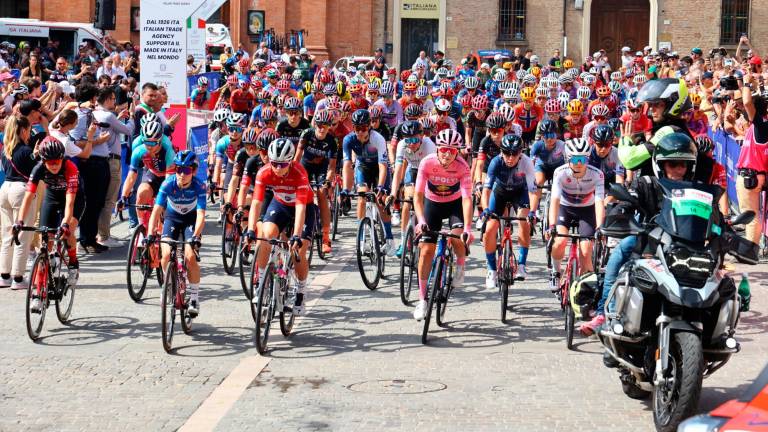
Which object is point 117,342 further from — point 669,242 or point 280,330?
point 669,242

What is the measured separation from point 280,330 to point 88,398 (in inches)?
116

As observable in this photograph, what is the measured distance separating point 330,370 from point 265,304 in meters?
0.99

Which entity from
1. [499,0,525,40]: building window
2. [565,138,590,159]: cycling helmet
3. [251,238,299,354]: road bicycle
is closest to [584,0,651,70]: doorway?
[499,0,525,40]: building window

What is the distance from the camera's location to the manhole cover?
9.75 metres

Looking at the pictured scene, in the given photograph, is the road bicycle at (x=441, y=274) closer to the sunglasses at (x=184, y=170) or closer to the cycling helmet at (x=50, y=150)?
the sunglasses at (x=184, y=170)

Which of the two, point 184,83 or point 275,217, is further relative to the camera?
point 184,83

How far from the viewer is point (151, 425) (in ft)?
28.7

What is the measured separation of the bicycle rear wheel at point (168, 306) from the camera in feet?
36.4

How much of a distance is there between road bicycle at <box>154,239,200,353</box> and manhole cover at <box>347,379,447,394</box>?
6.64 feet

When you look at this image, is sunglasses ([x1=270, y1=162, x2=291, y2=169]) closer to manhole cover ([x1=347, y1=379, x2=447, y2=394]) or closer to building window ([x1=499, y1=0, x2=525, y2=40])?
manhole cover ([x1=347, y1=379, x2=447, y2=394])

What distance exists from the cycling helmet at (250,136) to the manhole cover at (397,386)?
21.4 feet

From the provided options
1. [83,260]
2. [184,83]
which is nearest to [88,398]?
[83,260]

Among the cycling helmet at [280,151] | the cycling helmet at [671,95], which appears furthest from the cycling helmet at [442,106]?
the cycling helmet at [671,95]

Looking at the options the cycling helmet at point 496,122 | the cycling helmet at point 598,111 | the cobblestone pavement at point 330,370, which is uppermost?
the cycling helmet at point 598,111
